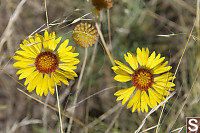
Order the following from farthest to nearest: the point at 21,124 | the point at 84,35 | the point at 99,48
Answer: the point at 21,124, the point at 99,48, the point at 84,35

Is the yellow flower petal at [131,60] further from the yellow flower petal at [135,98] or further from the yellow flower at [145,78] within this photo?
the yellow flower petal at [135,98]

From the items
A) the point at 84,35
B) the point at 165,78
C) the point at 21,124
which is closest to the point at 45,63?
the point at 84,35

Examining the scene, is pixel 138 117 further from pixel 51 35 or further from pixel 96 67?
pixel 51 35

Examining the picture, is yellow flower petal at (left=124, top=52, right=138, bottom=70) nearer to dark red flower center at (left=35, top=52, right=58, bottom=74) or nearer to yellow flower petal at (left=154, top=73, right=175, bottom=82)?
yellow flower petal at (left=154, top=73, right=175, bottom=82)

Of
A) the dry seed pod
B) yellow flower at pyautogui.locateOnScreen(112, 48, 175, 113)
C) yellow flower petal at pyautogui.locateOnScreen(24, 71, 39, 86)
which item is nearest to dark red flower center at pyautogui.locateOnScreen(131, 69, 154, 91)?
yellow flower at pyautogui.locateOnScreen(112, 48, 175, 113)

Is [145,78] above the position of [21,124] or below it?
above

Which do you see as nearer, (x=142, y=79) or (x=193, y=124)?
(x=142, y=79)

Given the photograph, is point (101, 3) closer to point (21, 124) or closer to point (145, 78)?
point (145, 78)

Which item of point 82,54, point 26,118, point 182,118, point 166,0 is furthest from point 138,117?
point 166,0
